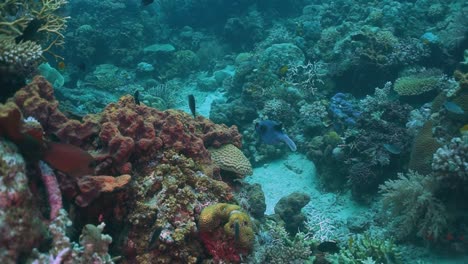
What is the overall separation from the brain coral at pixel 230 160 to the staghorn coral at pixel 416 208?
7.23ft

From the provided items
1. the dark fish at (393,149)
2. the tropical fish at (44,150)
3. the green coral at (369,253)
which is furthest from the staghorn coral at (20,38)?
the dark fish at (393,149)

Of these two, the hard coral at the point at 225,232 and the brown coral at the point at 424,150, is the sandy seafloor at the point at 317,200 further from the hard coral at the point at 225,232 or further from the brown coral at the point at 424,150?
the hard coral at the point at 225,232

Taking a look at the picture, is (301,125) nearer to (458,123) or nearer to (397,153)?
(397,153)

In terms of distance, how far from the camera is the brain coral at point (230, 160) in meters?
5.15

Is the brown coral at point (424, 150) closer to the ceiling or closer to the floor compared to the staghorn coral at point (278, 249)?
closer to the ceiling

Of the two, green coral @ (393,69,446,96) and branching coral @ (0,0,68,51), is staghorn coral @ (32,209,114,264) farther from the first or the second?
green coral @ (393,69,446,96)

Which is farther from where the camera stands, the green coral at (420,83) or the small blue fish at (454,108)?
the green coral at (420,83)

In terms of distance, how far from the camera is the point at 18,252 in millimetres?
2418

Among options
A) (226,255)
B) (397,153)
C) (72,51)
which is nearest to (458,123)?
(397,153)

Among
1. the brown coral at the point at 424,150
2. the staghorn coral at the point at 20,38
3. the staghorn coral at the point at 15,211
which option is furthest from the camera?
the brown coral at the point at 424,150

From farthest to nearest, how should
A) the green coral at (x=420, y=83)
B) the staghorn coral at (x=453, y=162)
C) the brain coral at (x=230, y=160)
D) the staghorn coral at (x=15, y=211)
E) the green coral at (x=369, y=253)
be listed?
the green coral at (x=420, y=83), the brain coral at (x=230, y=160), the green coral at (x=369, y=253), the staghorn coral at (x=453, y=162), the staghorn coral at (x=15, y=211)

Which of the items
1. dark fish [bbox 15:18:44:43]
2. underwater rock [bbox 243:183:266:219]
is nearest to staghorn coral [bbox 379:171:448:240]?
underwater rock [bbox 243:183:266:219]

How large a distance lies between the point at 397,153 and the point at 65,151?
545 cm

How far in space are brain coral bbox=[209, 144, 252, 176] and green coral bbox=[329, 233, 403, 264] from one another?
72.5 inches
